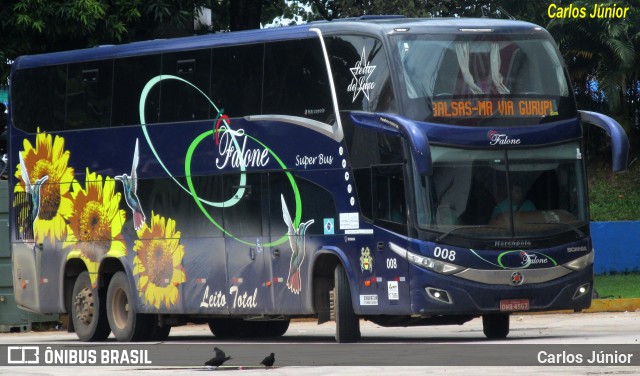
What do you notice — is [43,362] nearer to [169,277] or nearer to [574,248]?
[169,277]

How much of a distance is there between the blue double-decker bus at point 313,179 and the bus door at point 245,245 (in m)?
0.03

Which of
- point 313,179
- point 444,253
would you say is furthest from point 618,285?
point 444,253

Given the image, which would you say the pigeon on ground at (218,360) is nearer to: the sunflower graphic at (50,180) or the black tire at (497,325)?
the black tire at (497,325)

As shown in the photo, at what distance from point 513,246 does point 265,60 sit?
14.9 feet

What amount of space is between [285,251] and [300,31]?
115 inches

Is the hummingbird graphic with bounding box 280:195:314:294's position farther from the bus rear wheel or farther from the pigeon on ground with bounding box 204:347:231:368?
the pigeon on ground with bounding box 204:347:231:368

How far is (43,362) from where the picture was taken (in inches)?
720

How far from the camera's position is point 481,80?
64.6ft

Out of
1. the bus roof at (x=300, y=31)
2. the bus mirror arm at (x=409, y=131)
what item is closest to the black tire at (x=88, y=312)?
the bus roof at (x=300, y=31)

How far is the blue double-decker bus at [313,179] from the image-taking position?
19312 mm

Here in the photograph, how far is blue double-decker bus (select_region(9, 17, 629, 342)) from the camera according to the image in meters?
19.3

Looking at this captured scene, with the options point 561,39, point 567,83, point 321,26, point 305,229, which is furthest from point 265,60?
point 561,39

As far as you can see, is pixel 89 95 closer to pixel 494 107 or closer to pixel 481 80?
pixel 481 80

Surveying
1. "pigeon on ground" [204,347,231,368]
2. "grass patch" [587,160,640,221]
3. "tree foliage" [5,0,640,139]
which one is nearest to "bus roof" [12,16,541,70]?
"tree foliage" [5,0,640,139]
